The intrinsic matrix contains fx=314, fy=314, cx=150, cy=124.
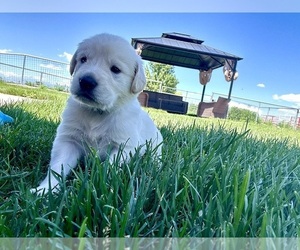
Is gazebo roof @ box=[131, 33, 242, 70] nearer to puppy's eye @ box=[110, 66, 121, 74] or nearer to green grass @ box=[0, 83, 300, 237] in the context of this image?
puppy's eye @ box=[110, 66, 121, 74]

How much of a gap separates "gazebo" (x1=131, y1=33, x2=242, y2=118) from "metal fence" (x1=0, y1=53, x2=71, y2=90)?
0.72 m

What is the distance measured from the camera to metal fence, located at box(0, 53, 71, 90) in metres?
2.28

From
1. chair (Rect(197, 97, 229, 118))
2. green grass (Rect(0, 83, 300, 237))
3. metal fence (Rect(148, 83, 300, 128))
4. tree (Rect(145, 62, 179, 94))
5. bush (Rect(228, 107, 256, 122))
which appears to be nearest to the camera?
green grass (Rect(0, 83, 300, 237))

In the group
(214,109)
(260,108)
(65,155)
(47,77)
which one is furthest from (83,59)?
(214,109)

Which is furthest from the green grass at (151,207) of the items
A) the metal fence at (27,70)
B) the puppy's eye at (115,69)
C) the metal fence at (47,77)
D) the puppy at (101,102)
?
the metal fence at (27,70)

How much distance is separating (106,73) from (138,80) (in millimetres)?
139

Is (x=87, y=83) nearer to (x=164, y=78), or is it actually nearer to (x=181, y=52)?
(x=164, y=78)

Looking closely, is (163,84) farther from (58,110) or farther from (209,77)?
(58,110)

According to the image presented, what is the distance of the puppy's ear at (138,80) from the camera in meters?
1.10

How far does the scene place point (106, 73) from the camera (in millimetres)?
999

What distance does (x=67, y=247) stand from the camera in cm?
44

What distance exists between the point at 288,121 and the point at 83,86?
127 inches

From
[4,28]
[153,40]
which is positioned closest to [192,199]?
[4,28]

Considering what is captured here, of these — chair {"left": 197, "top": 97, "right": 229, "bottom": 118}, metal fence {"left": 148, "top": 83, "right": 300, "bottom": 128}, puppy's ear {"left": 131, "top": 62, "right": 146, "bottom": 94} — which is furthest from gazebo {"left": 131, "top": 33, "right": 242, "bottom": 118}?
puppy's ear {"left": 131, "top": 62, "right": 146, "bottom": 94}
